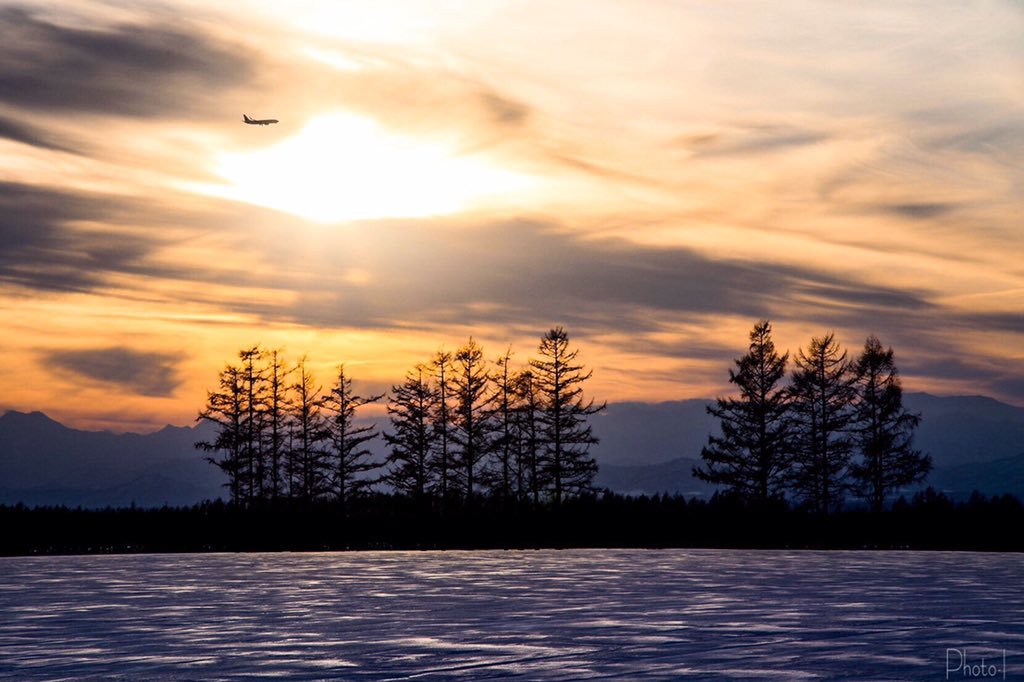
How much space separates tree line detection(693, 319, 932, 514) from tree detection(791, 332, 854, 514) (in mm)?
56

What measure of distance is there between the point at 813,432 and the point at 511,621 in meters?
50.0

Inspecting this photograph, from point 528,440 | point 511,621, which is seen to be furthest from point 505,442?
point 511,621

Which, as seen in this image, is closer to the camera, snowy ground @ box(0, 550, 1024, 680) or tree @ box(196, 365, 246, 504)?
snowy ground @ box(0, 550, 1024, 680)

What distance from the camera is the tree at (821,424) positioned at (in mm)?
66375

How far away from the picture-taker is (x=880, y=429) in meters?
68.6

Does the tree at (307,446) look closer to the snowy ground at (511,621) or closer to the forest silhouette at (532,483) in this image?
the forest silhouette at (532,483)

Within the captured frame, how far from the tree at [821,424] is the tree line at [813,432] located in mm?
56

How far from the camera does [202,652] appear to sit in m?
16.6

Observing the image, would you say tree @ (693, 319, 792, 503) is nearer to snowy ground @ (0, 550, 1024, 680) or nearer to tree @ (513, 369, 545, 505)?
tree @ (513, 369, 545, 505)

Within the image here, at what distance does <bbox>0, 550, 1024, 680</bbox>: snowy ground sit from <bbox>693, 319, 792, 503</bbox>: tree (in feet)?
97.5

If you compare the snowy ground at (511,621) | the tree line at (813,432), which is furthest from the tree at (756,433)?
the snowy ground at (511,621)

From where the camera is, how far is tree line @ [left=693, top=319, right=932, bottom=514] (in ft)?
217

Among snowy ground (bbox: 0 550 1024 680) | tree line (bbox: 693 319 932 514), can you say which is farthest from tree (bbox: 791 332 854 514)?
snowy ground (bbox: 0 550 1024 680)

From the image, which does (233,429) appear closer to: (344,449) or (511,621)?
(344,449)
